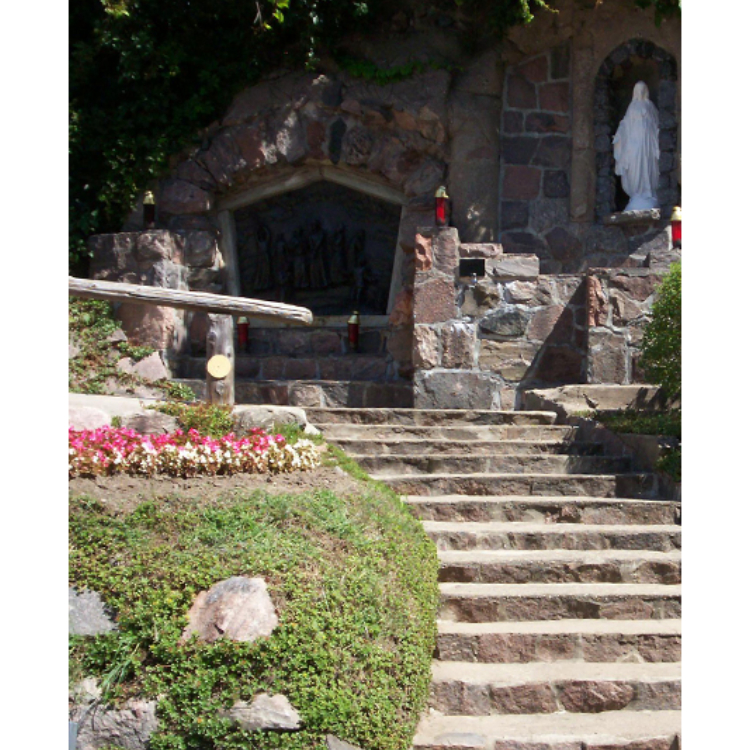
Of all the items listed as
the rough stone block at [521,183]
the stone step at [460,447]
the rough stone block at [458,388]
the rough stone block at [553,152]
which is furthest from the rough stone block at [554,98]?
the stone step at [460,447]

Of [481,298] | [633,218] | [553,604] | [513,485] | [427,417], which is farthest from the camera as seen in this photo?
[633,218]

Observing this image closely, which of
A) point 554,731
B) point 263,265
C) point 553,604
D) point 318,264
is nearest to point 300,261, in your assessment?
point 318,264

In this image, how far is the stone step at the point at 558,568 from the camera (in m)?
5.19

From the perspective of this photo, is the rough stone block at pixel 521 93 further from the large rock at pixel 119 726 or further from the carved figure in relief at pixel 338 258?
the large rock at pixel 119 726

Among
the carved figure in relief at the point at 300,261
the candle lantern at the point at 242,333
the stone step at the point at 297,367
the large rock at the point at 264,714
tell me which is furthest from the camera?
the carved figure in relief at the point at 300,261

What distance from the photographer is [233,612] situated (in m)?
3.91

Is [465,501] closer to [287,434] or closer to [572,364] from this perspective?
[287,434]

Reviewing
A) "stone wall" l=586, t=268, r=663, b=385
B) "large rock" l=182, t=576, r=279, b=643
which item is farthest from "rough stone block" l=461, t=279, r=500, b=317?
"large rock" l=182, t=576, r=279, b=643

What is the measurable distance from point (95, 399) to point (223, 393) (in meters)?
0.93

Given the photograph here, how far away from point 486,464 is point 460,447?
1.33 ft

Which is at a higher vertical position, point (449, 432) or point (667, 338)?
point (667, 338)

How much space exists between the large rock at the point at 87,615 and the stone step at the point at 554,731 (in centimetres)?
148

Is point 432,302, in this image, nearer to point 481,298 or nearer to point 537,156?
point 481,298

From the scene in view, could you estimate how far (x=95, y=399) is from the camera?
650cm
